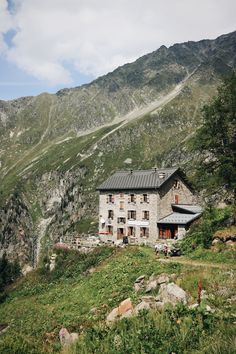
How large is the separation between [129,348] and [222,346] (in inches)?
164

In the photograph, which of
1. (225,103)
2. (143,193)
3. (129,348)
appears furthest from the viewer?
(143,193)

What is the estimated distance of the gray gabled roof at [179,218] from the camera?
181 feet

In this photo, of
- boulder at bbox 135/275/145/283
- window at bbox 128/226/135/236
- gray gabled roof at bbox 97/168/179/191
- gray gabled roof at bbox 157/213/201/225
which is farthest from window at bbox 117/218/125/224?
boulder at bbox 135/275/145/283

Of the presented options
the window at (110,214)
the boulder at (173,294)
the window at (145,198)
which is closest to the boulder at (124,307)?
the boulder at (173,294)

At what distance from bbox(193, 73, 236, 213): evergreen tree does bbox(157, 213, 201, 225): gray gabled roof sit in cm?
1190

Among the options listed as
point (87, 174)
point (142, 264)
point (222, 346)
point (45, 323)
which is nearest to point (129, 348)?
point (222, 346)

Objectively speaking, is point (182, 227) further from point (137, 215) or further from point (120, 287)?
point (120, 287)

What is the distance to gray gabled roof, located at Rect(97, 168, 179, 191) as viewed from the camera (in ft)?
196

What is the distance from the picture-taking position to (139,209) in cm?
6066

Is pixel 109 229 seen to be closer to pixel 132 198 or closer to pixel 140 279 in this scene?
pixel 132 198

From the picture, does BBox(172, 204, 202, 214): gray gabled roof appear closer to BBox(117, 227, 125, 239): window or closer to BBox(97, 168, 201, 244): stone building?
BBox(97, 168, 201, 244): stone building

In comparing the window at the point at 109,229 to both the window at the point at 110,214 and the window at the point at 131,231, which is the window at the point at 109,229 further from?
the window at the point at 131,231

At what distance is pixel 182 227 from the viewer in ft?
182

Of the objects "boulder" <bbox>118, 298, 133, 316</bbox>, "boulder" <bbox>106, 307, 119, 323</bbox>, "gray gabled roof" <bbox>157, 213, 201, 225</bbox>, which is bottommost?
"boulder" <bbox>106, 307, 119, 323</bbox>
